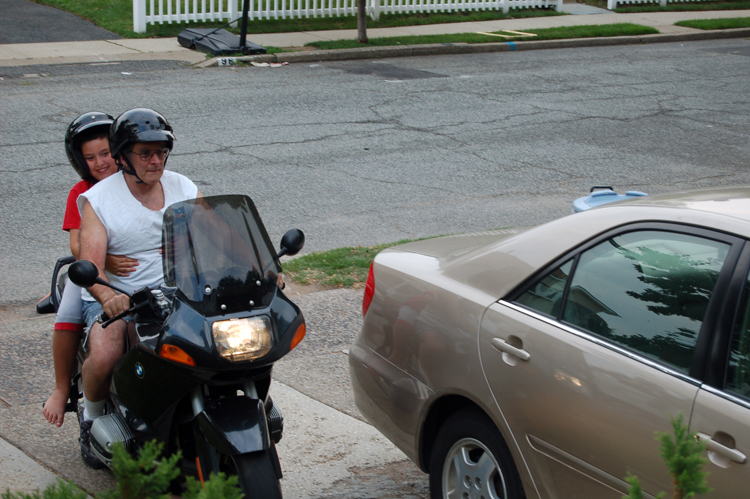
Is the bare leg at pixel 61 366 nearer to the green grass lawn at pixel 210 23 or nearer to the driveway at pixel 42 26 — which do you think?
the driveway at pixel 42 26

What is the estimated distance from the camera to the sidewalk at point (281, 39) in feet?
49.7

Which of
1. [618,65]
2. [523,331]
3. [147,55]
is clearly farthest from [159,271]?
[618,65]

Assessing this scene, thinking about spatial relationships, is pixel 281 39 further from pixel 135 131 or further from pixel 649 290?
pixel 649 290

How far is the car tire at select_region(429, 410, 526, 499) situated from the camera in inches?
118

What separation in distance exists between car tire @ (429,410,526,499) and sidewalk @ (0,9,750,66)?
13264mm

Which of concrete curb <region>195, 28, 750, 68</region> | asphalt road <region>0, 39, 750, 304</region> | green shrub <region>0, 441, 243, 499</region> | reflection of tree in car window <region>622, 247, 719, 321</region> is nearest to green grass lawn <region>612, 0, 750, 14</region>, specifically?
concrete curb <region>195, 28, 750, 68</region>

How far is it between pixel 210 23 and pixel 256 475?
16.8 m

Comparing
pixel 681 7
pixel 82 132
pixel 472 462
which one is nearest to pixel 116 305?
pixel 82 132

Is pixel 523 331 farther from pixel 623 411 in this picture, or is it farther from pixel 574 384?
pixel 623 411

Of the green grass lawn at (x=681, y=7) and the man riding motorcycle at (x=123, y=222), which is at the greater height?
the green grass lawn at (x=681, y=7)

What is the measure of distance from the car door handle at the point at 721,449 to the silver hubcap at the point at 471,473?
88 cm

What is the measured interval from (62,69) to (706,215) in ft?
44.6

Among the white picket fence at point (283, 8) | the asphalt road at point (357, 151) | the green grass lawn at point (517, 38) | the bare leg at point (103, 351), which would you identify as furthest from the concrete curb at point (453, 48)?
the bare leg at point (103, 351)

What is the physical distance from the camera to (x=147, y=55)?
1555cm
